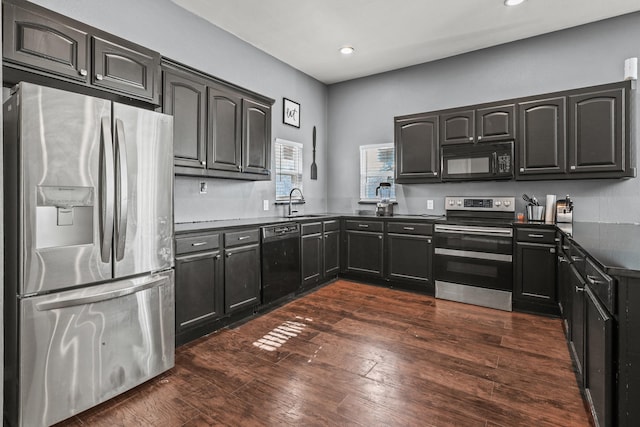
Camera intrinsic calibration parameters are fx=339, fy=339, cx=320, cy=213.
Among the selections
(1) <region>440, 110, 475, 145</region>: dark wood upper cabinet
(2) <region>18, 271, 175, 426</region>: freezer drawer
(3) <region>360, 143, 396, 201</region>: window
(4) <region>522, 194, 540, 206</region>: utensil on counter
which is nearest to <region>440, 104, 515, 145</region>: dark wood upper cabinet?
(1) <region>440, 110, 475, 145</region>: dark wood upper cabinet

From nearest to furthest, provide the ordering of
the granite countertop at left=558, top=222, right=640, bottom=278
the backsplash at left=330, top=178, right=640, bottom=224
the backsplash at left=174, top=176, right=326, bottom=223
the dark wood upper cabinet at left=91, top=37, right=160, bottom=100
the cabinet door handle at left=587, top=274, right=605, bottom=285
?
the granite countertop at left=558, top=222, right=640, bottom=278 → the cabinet door handle at left=587, top=274, right=605, bottom=285 → the dark wood upper cabinet at left=91, top=37, right=160, bottom=100 → the backsplash at left=174, top=176, right=326, bottom=223 → the backsplash at left=330, top=178, right=640, bottom=224

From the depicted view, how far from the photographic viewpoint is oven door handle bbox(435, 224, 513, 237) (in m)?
3.55

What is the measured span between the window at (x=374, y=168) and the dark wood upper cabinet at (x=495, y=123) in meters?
1.33

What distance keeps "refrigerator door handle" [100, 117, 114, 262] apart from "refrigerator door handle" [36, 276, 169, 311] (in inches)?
8.0

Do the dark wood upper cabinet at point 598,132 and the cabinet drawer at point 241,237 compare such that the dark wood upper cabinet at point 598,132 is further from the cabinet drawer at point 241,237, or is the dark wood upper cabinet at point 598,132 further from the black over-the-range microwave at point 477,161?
the cabinet drawer at point 241,237

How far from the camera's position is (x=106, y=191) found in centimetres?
195

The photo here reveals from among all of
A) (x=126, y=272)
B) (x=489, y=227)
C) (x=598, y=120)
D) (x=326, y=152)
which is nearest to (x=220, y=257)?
(x=126, y=272)

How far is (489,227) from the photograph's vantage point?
363cm

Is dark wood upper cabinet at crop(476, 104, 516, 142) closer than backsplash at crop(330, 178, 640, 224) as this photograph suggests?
No

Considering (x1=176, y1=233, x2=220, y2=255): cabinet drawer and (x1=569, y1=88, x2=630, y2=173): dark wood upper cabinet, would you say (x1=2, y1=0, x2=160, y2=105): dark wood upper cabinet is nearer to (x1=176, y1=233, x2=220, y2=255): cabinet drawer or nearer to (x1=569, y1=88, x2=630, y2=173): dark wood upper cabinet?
(x1=176, y1=233, x2=220, y2=255): cabinet drawer

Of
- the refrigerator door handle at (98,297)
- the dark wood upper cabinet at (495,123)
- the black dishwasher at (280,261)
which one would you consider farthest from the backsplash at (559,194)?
the refrigerator door handle at (98,297)

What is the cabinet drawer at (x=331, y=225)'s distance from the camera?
14.7 feet

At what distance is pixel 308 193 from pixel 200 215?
2034 mm

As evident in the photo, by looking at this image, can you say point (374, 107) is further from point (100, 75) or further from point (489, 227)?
point (100, 75)
